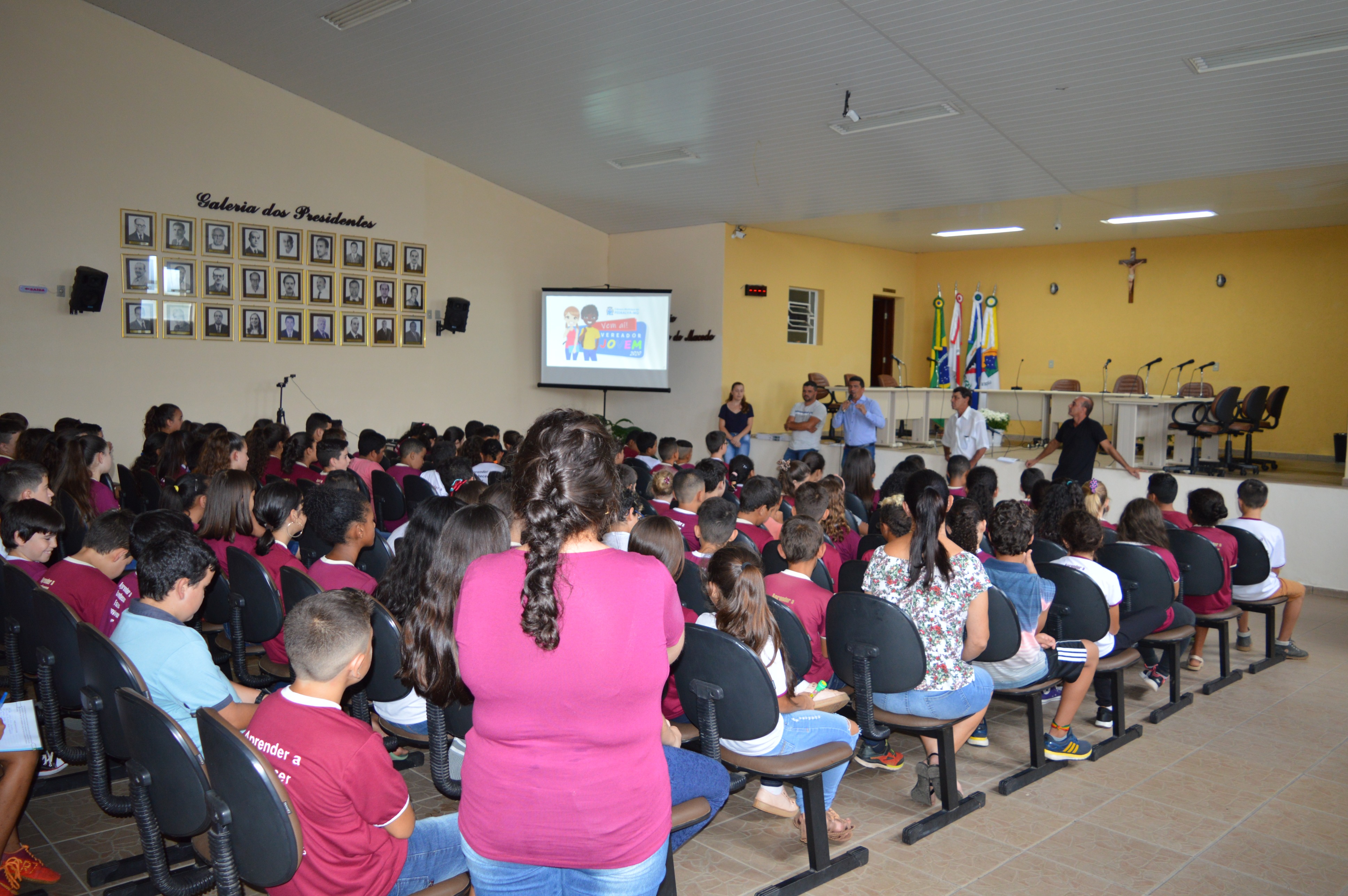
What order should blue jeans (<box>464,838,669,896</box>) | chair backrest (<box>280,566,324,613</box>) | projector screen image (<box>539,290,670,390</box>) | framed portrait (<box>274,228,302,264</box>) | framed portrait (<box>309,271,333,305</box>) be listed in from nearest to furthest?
blue jeans (<box>464,838,669,896</box>) < chair backrest (<box>280,566,324,613</box>) < framed portrait (<box>274,228,302,264</box>) < framed portrait (<box>309,271,333,305</box>) < projector screen image (<box>539,290,670,390</box>)

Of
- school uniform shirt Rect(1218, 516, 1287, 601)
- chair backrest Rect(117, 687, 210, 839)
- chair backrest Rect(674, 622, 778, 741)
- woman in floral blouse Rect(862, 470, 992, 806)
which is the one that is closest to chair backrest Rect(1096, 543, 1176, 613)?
school uniform shirt Rect(1218, 516, 1287, 601)

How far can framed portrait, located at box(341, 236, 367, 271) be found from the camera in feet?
32.7

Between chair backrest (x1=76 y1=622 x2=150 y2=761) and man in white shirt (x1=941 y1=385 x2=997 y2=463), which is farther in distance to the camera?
man in white shirt (x1=941 y1=385 x2=997 y2=463)

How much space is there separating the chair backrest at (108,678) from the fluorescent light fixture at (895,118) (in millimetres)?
6931

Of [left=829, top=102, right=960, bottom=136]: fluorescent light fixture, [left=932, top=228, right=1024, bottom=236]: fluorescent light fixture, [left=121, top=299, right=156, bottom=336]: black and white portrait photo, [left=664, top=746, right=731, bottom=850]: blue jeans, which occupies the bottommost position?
[left=664, top=746, right=731, bottom=850]: blue jeans

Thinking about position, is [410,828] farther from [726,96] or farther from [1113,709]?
[726,96]

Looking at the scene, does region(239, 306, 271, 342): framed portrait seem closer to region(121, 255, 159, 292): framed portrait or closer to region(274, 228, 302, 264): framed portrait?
region(274, 228, 302, 264): framed portrait

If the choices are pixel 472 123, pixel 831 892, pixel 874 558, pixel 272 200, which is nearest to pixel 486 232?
pixel 472 123

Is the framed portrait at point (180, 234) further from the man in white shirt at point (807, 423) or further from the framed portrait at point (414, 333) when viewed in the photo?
the man in white shirt at point (807, 423)

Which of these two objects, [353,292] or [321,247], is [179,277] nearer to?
[321,247]

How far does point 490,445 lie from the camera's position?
6.87m

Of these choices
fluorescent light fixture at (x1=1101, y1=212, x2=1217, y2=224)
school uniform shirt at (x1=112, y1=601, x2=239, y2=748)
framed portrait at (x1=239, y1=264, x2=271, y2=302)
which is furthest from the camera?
fluorescent light fixture at (x1=1101, y1=212, x2=1217, y2=224)

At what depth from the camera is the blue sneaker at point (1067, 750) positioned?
367 cm

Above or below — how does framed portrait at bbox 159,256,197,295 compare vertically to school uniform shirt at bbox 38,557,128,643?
above
